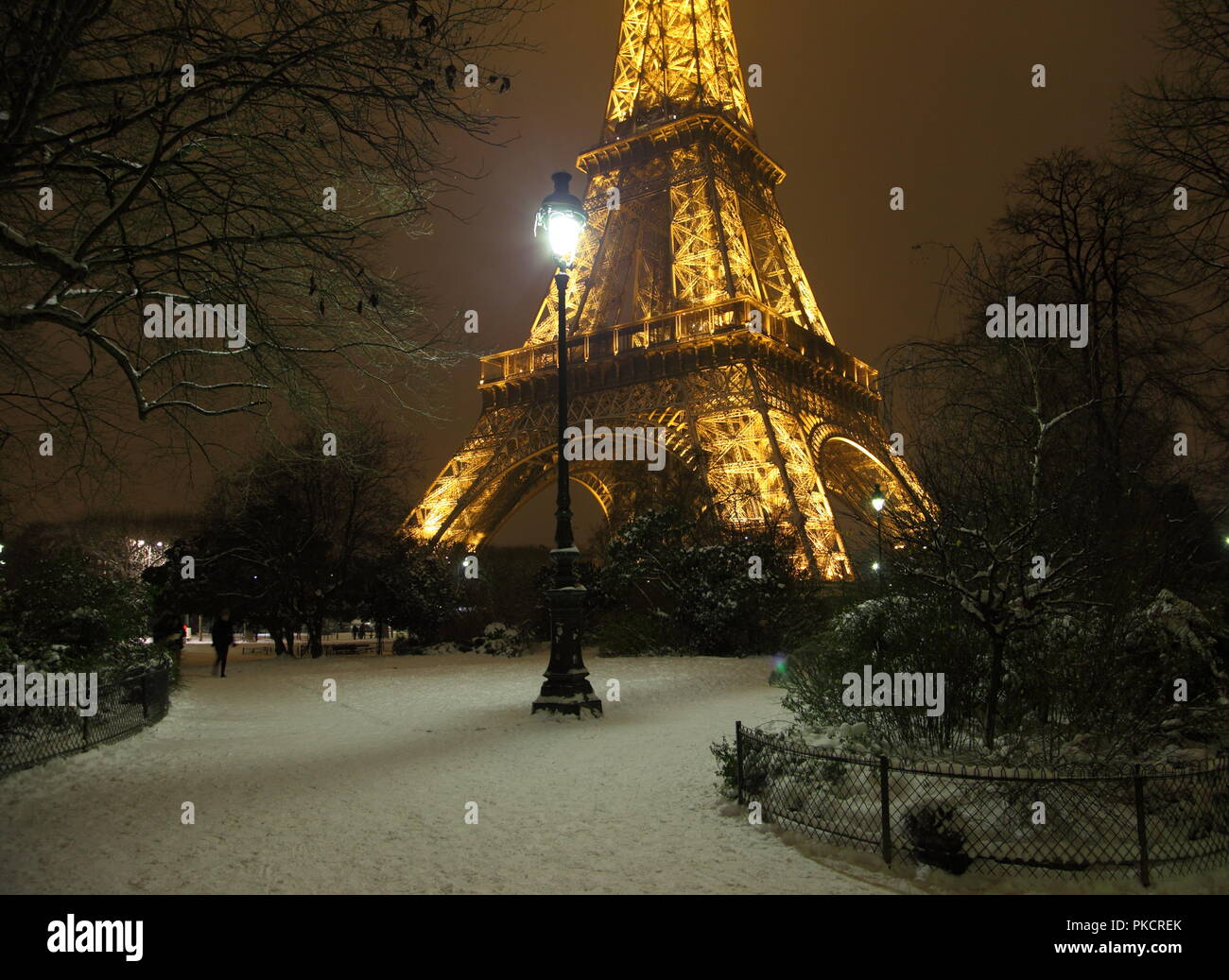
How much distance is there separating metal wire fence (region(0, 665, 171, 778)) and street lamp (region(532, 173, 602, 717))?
16.4 feet

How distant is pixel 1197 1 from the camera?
→ 8172mm

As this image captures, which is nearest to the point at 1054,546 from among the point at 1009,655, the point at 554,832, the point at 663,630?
the point at 1009,655

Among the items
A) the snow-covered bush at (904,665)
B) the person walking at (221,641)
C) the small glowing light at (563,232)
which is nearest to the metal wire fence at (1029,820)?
the snow-covered bush at (904,665)

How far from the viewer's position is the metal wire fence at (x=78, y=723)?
8047 millimetres

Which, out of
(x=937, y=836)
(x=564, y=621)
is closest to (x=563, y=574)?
(x=564, y=621)

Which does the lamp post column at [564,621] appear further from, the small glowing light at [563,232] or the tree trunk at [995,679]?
the tree trunk at [995,679]

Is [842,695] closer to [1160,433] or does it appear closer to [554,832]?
[554,832]

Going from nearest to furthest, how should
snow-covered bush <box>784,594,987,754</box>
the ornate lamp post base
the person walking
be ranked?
1. snow-covered bush <box>784,594,987,754</box>
2. the ornate lamp post base
3. the person walking

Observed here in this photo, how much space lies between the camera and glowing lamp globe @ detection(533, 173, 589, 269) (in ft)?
38.0

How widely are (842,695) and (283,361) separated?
6297mm

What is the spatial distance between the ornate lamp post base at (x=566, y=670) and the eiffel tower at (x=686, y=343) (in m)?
11.8

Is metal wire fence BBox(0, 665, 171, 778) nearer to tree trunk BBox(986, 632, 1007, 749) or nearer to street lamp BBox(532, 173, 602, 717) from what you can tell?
street lamp BBox(532, 173, 602, 717)

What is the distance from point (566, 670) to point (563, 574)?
1.36 meters

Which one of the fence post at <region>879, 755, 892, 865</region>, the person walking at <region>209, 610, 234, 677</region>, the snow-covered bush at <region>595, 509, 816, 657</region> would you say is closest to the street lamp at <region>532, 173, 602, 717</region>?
the fence post at <region>879, 755, 892, 865</region>
